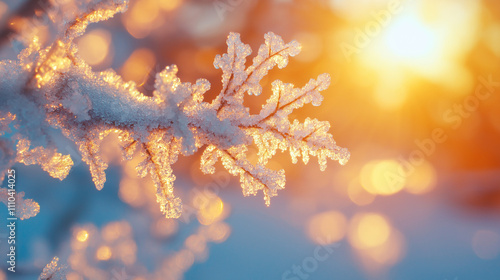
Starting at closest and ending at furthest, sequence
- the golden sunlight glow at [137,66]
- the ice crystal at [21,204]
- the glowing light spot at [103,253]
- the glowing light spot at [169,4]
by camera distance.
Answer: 1. the ice crystal at [21,204]
2. the glowing light spot at [103,253]
3. the golden sunlight glow at [137,66]
4. the glowing light spot at [169,4]

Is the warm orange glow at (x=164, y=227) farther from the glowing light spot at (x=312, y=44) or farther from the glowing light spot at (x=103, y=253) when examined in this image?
the glowing light spot at (x=312, y=44)

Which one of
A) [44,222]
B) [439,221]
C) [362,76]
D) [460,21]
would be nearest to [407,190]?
[439,221]

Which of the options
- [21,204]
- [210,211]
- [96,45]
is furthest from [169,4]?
[21,204]

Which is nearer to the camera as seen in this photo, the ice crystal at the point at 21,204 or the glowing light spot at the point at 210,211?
the ice crystal at the point at 21,204

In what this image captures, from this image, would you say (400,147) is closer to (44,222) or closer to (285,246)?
(285,246)

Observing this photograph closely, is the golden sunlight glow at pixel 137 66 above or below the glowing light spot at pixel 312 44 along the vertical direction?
below

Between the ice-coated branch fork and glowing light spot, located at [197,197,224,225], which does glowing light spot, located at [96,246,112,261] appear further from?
the ice-coated branch fork

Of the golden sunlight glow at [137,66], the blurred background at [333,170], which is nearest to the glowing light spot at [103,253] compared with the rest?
the blurred background at [333,170]

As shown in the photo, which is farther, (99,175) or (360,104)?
(360,104)
